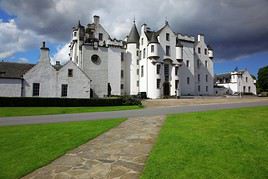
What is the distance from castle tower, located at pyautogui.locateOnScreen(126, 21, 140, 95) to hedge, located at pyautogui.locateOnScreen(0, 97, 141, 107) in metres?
20.4

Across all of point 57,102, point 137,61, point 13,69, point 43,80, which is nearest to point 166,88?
point 137,61

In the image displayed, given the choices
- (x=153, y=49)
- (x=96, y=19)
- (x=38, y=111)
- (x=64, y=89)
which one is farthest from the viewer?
(x=96, y=19)

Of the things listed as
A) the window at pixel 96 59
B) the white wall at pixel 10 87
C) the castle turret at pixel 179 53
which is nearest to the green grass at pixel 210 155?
the white wall at pixel 10 87

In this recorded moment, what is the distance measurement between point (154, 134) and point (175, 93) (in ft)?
133

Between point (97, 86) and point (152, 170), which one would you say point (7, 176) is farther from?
point (97, 86)

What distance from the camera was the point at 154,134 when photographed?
35.8ft

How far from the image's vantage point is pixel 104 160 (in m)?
7.21

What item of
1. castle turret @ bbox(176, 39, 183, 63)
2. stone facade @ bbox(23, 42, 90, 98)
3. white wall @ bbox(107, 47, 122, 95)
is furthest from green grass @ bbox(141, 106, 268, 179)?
castle turret @ bbox(176, 39, 183, 63)

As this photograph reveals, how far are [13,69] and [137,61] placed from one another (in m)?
27.6

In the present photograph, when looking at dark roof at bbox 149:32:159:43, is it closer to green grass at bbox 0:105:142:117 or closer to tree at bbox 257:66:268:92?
green grass at bbox 0:105:142:117

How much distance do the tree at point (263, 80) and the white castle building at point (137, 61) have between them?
39051 mm

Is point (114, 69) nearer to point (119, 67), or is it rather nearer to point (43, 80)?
point (119, 67)

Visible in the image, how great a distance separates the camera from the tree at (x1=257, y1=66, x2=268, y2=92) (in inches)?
3189

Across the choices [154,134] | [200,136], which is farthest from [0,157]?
[200,136]
